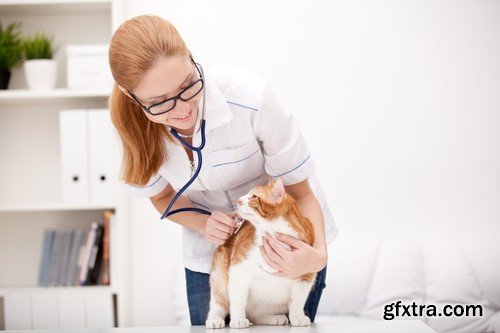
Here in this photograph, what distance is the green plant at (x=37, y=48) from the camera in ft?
8.98

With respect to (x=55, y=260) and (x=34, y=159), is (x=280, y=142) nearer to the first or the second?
(x=55, y=260)

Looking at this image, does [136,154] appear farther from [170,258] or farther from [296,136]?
[170,258]

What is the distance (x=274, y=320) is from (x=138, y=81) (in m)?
0.56

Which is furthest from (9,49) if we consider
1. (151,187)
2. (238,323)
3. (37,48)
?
(238,323)

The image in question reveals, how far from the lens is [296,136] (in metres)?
1.28

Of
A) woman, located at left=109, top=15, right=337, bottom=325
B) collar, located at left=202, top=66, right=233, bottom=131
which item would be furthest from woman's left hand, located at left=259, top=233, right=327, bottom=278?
collar, located at left=202, top=66, right=233, bottom=131

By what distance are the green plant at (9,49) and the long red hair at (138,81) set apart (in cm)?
171

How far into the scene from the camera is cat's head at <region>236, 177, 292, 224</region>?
119 cm

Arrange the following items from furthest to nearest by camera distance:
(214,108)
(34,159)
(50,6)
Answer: (34,159), (50,6), (214,108)

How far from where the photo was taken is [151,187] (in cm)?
140

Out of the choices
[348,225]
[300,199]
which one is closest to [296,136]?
[300,199]

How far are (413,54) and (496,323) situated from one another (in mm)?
1287

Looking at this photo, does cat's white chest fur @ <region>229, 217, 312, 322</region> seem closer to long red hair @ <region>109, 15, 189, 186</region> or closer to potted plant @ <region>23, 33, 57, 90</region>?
long red hair @ <region>109, 15, 189, 186</region>

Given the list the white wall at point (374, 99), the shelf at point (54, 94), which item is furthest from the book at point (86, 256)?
the shelf at point (54, 94)
